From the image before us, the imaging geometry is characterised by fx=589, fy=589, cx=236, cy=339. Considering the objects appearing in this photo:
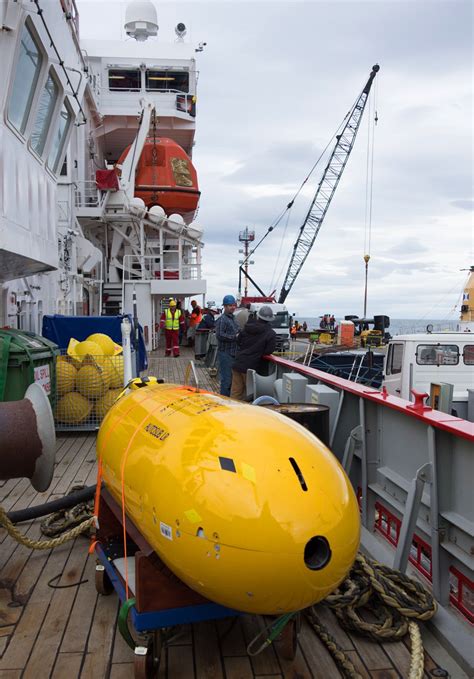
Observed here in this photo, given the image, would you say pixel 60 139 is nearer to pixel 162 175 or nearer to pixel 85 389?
pixel 85 389

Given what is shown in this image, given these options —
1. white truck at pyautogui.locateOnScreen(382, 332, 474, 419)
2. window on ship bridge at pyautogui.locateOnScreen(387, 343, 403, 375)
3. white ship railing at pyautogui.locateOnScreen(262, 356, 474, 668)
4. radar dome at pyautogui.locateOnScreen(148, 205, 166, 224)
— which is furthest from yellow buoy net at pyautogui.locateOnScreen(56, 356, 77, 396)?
radar dome at pyautogui.locateOnScreen(148, 205, 166, 224)

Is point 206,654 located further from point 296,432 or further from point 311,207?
point 311,207

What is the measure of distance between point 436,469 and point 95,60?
27081mm

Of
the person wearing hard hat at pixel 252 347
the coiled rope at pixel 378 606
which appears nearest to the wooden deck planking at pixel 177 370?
the person wearing hard hat at pixel 252 347

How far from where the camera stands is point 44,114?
8164 mm

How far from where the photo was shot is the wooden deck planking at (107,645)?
116 inches

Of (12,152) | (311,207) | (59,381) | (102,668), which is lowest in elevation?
(102,668)

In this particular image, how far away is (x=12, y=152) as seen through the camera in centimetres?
696

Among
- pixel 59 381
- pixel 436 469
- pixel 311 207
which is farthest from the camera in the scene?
pixel 311 207

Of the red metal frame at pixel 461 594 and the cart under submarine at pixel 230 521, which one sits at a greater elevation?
the cart under submarine at pixel 230 521

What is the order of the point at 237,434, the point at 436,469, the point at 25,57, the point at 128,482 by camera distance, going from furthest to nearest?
1. the point at 25,57
2. the point at 436,469
3. the point at 128,482
4. the point at 237,434

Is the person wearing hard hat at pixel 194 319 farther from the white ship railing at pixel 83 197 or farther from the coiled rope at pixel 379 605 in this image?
the coiled rope at pixel 379 605

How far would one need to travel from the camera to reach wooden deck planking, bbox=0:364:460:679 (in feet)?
9.68

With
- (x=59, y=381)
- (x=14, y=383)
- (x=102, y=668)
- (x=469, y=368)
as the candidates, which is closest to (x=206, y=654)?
(x=102, y=668)
